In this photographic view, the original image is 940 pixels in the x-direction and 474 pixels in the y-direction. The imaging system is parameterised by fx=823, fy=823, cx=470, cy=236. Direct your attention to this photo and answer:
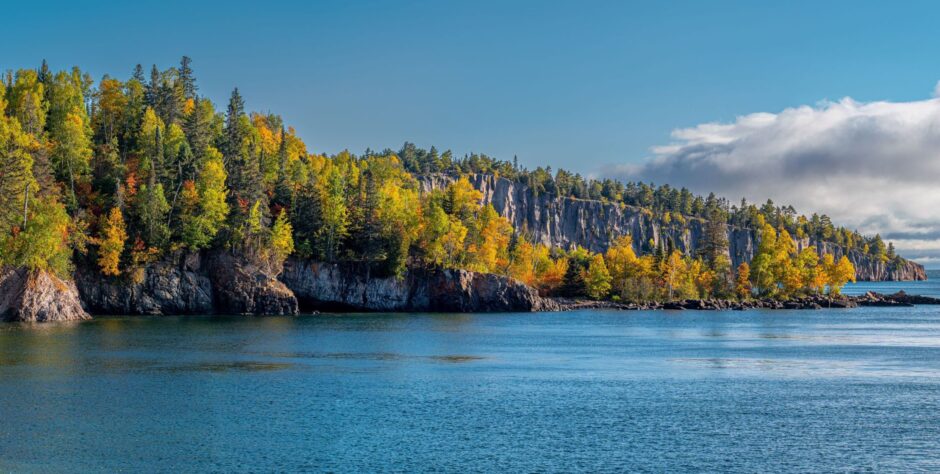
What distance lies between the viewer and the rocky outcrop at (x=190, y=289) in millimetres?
112331

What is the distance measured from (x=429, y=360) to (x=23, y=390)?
29.5 m

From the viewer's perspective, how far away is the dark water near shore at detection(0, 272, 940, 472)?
33125 millimetres

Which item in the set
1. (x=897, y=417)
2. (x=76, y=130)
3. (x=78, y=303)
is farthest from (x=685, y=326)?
(x=76, y=130)

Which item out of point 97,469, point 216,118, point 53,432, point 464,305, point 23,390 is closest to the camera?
point 97,469

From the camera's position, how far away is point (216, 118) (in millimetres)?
158250

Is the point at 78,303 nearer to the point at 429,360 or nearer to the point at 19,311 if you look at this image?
the point at 19,311

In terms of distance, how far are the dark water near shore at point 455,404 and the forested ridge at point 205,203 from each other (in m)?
24.2

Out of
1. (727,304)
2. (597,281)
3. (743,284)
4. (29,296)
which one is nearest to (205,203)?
(29,296)

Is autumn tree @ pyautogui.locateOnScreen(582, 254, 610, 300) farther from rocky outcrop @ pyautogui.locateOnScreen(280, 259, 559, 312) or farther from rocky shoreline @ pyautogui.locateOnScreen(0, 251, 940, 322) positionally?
rocky outcrop @ pyautogui.locateOnScreen(280, 259, 559, 312)

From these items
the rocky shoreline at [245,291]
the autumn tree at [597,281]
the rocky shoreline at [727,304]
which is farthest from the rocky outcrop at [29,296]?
the autumn tree at [597,281]

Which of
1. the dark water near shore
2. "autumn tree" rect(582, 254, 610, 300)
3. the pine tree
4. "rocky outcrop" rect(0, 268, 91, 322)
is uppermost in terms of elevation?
the pine tree

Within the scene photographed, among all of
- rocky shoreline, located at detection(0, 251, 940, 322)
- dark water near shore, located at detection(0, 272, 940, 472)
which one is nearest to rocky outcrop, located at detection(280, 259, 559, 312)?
rocky shoreline, located at detection(0, 251, 940, 322)

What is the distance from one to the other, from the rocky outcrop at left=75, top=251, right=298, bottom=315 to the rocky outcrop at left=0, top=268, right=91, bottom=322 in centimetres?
1211

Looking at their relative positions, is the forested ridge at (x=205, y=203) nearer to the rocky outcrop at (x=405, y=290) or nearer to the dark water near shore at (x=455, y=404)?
the rocky outcrop at (x=405, y=290)
